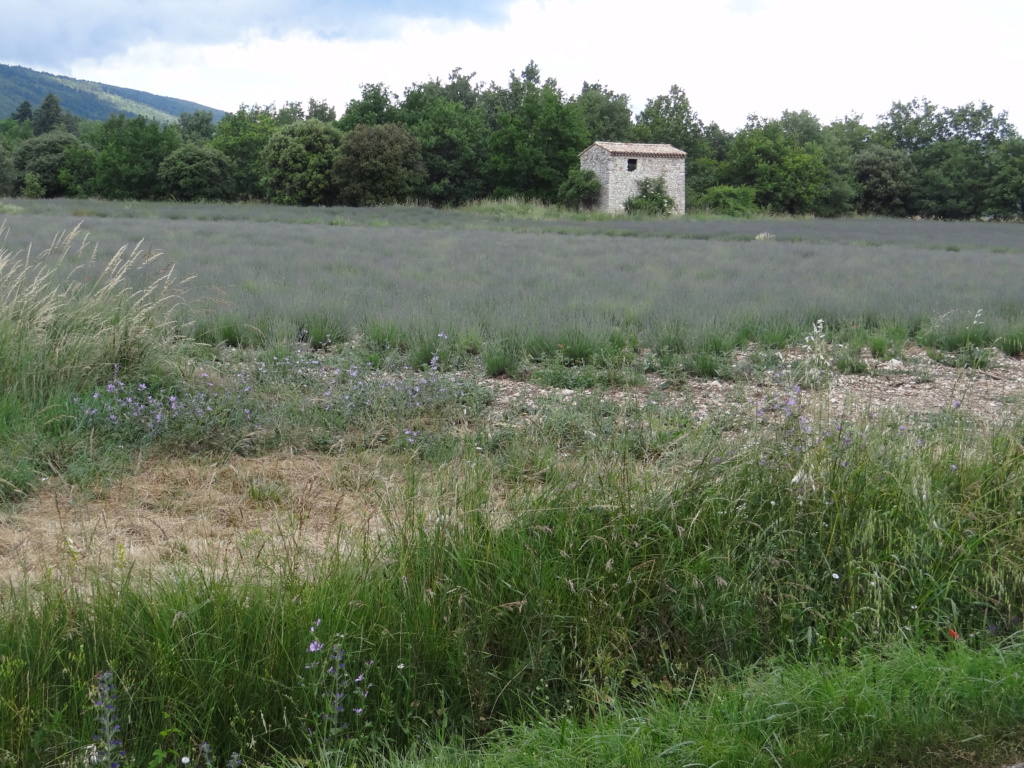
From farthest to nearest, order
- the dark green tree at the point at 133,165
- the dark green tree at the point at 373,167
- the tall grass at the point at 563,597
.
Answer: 1. the dark green tree at the point at 133,165
2. the dark green tree at the point at 373,167
3. the tall grass at the point at 563,597

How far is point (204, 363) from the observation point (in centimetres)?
677

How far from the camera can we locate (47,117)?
9225cm

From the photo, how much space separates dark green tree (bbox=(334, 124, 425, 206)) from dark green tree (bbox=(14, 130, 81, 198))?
82.8ft

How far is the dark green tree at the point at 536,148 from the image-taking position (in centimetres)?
4850

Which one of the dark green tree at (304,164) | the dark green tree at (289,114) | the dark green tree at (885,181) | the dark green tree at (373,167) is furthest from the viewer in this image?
the dark green tree at (289,114)

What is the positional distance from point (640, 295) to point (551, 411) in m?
5.91

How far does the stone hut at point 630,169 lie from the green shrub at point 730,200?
2.16 metres

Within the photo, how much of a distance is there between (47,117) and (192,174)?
5774cm

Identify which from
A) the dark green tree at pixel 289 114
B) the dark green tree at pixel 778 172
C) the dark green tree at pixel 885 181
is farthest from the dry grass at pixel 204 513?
the dark green tree at pixel 289 114

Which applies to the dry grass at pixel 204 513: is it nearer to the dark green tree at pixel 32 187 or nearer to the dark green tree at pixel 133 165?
the dark green tree at pixel 133 165

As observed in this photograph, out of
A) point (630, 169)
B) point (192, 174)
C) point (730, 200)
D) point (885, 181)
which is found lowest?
point (730, 200)

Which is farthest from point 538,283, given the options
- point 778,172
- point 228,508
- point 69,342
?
point 778,172

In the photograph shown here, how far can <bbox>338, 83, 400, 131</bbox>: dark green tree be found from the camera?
5581 centimetres

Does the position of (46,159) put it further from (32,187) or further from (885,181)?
(885,181)
